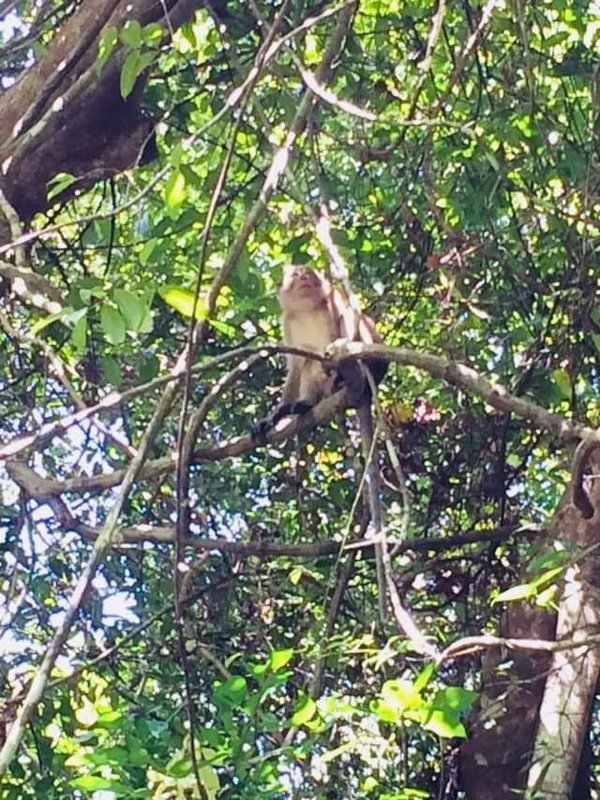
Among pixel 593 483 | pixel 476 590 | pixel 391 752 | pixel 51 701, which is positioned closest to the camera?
pixel 51 701

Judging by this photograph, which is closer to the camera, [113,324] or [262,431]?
[113,324]

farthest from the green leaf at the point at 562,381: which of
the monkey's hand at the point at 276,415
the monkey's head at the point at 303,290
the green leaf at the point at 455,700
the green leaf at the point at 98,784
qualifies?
the green leaf at the point at 98,784

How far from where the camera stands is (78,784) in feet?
7.33

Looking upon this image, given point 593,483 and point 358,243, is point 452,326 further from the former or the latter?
point 593,483

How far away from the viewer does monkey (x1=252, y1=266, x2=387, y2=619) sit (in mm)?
3951

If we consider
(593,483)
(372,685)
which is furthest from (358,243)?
(372,685)

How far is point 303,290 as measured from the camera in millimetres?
5852

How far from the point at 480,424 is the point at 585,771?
1.29 meters

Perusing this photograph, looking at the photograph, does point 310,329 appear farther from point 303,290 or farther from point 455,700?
point 455,700

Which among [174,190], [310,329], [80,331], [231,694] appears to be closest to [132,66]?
[174,190]

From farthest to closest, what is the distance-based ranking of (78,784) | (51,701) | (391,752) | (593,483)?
(593,483), (391,752), (51,701), (78,784)

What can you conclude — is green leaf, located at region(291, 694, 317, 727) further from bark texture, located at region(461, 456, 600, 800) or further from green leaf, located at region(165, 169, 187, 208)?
bark texture, located at region(461, 456, 600, 800)

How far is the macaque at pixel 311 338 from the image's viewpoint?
4.54 m

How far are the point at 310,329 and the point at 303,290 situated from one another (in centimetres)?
22
